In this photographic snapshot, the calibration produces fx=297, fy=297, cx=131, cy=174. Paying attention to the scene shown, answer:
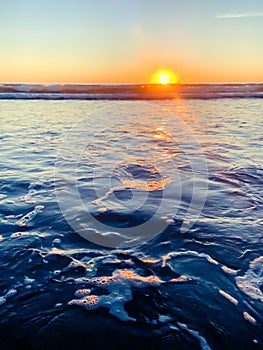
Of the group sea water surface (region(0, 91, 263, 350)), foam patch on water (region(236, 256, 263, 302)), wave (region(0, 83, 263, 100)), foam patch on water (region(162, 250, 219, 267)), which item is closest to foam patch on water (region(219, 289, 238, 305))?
sea water surface (region(0, 91, 263, 350))

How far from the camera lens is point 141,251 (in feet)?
11.5

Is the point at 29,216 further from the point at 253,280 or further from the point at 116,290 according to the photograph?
the point at 253,280

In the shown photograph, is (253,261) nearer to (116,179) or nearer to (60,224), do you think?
(60,224)

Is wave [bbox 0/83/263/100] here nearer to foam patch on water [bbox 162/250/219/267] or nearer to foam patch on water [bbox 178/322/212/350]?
foam patch on water [bbox 162/250/219/267]

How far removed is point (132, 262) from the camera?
3295 mm

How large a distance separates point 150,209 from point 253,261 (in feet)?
5.72

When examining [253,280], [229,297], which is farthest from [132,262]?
[253,280]

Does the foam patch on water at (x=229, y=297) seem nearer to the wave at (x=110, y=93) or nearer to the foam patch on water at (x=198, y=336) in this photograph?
the foam patch on water at (x=198, y=336)

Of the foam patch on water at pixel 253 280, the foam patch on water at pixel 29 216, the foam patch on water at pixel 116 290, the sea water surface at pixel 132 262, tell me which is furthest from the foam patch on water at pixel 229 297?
the foam patch on water at pixel 29 216

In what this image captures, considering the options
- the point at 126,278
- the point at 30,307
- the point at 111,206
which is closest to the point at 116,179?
the point at 111,206

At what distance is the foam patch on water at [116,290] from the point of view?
2.67m

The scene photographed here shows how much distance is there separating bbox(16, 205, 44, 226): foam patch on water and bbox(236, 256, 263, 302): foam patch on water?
2816 mm

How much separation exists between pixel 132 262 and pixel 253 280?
125cm

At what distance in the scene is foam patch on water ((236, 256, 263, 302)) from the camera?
9.19ft
